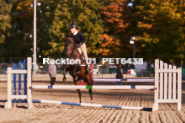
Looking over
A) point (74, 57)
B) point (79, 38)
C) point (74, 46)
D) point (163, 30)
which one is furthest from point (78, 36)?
point (163, 30)

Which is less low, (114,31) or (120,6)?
(120,6)

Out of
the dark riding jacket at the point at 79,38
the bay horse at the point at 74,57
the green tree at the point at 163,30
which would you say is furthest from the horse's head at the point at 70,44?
the green tree at the point at 163,30

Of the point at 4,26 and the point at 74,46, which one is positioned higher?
the point at 4,26

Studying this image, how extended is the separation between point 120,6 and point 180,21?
10879 millimetres

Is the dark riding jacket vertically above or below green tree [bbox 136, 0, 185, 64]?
below

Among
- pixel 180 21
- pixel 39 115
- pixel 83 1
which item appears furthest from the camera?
pixel 83 1

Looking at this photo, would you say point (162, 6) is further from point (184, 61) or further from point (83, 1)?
point (83, 1)

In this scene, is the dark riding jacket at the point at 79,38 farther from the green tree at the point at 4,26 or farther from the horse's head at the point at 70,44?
the green tree at the point at 4,26

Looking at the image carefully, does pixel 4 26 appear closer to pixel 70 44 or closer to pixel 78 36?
pixel 78 36

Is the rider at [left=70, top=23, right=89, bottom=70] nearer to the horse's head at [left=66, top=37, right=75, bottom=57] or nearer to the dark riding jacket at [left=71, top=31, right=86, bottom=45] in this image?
the dark riding jacket at [left=71, top=31, right=86, bottom=45]

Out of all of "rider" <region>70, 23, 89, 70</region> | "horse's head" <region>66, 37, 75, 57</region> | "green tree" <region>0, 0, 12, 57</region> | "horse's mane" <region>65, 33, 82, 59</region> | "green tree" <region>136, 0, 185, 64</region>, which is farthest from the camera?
"green tree" <region>0, 0, 12, 57</region>

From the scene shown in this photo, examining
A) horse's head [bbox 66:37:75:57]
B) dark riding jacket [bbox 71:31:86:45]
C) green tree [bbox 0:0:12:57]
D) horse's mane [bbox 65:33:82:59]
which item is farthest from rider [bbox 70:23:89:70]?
green tree [bbox 0:0:12:57]

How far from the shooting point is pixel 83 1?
57.2 metres

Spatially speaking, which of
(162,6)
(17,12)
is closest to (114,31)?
(162,6)
